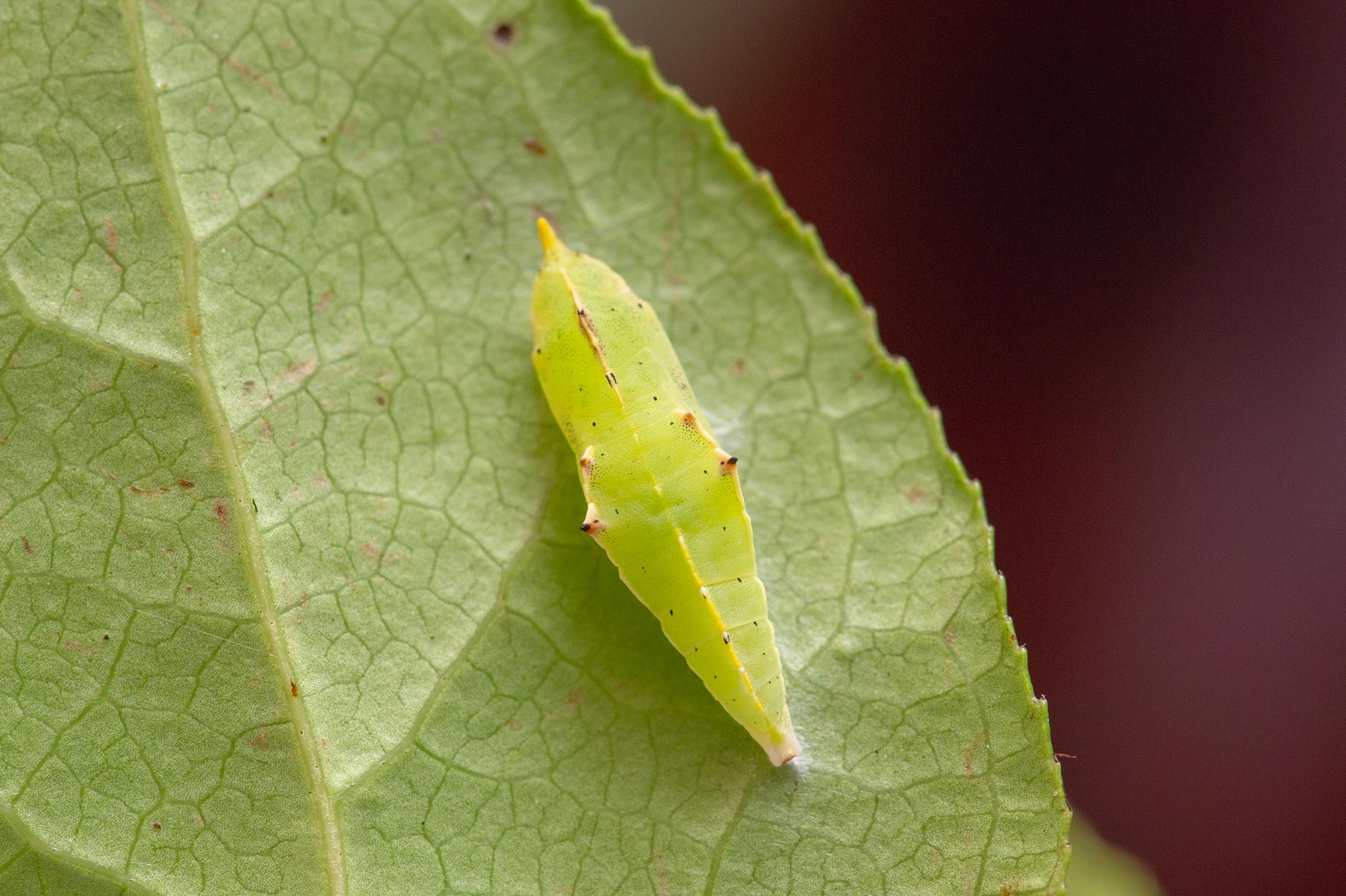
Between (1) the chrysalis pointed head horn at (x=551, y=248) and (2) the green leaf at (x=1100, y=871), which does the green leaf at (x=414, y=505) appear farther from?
(2) the green leaf at (x=1100, y=871)

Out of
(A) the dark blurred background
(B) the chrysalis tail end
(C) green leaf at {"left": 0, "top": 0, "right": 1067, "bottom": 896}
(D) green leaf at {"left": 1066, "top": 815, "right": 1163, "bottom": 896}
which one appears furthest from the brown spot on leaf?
(D) green leaf at {"left": 1066, "top": 815, "right": 1163, "bottom": 896}

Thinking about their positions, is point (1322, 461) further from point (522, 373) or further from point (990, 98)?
point (522, 373)

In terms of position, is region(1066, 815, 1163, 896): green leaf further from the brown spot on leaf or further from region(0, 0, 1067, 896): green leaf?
the brown spot on leaf

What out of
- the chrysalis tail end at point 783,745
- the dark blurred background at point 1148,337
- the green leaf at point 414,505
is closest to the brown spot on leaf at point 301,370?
the green leaf at point 414,505

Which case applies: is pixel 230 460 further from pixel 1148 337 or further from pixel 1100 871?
pixel 1148 337

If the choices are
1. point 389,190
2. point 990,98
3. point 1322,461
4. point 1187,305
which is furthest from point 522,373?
point 1322,461

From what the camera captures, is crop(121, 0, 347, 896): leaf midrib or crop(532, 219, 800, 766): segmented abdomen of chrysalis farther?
crop(532, 219, 800, 766): segmented abdomen of chrysalis
